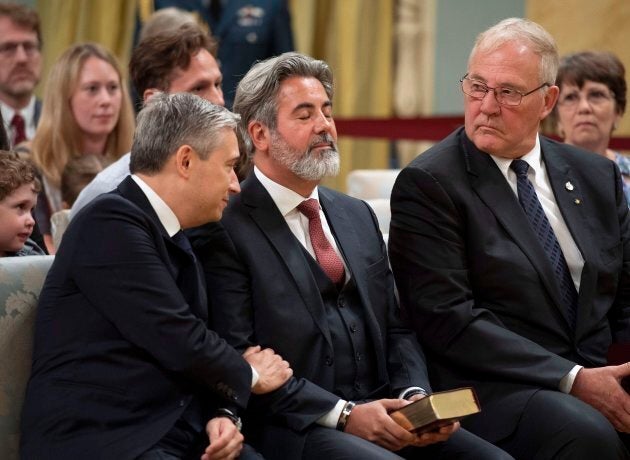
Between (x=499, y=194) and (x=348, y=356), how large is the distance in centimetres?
63

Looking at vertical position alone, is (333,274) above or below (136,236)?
below

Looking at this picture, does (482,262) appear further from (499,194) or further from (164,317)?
(164,317)

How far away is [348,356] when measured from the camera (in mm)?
2996

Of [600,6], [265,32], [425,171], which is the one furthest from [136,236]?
[600,6]

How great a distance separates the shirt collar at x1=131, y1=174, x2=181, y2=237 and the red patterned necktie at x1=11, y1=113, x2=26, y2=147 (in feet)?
8.67

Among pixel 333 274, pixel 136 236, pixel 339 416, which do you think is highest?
pixel 136 236

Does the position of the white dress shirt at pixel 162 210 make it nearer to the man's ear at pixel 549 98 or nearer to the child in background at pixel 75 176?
the man's ear at pixel 549 98

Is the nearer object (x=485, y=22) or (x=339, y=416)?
(x=339, y=416)

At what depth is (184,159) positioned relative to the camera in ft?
9.07

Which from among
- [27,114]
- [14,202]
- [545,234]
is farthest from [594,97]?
[27,114]

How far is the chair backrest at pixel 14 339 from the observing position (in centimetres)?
270

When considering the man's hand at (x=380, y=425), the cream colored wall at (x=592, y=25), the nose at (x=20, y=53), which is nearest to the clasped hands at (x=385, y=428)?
the man's hand at (x=380, y=425)

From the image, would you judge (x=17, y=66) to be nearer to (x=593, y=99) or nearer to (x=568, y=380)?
(x=593, y=99)

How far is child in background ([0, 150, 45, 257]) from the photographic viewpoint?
3.08 m
